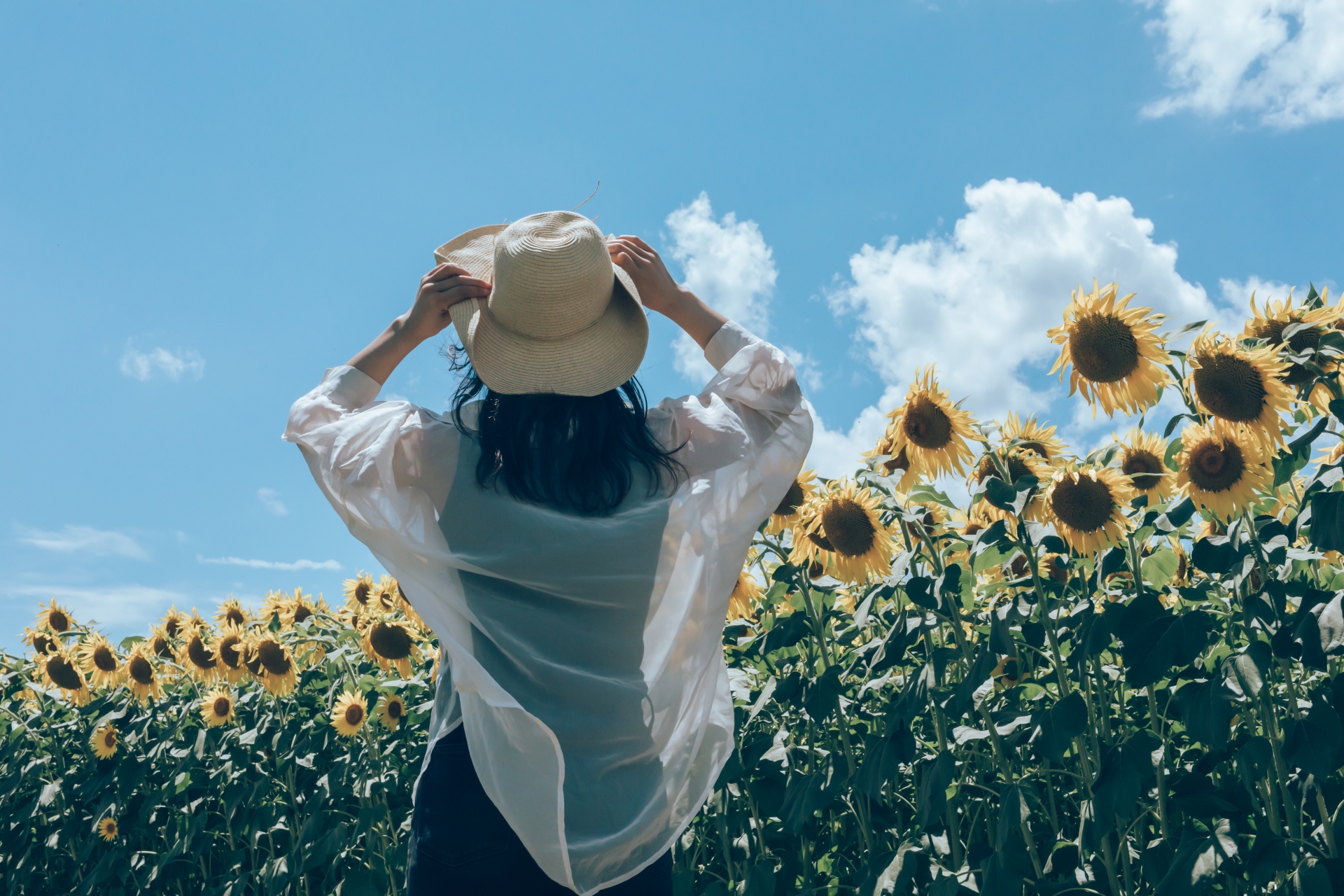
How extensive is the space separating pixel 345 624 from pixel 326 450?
12.0 ft

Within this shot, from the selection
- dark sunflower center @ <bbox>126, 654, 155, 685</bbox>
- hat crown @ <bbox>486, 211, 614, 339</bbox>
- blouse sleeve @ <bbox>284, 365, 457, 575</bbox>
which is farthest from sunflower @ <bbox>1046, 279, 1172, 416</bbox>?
dark sunflower center @ <bbox>126, 654, 155, 685</bbox>

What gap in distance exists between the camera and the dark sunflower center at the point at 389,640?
4367 millimetres

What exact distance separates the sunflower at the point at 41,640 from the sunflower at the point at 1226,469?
688cm

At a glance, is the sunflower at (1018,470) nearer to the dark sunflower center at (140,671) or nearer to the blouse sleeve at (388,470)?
the blouse sleeve at (388,470)

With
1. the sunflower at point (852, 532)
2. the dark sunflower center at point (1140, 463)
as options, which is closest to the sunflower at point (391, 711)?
Result: the sunflower at point (852, 532)

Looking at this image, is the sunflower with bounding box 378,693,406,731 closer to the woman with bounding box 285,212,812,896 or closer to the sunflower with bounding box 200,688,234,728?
the sunflower with bounding box 200,688,234,728

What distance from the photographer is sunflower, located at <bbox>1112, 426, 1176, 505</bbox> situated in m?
2.70

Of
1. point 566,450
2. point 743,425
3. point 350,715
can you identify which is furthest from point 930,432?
point 350,715

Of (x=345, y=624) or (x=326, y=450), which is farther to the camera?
(x=345, y=624)

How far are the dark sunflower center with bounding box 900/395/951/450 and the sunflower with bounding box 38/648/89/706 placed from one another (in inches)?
229

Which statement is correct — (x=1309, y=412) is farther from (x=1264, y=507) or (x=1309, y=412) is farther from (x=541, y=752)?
(x=541, y=752)

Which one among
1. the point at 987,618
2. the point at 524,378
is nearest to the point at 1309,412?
the point at 987,618

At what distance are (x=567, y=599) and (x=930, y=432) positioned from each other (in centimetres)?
147

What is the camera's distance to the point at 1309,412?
2525 millimetres
